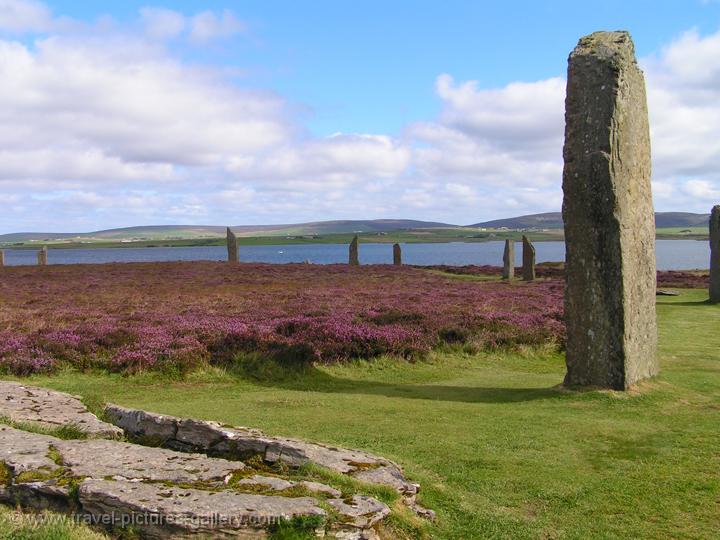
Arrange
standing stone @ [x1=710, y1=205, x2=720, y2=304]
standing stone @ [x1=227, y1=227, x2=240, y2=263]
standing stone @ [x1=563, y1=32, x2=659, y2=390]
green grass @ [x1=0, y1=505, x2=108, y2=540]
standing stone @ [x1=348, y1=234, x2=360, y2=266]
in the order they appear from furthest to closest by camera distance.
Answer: standing stone @ [x1=227, y1=227, x2=240, y2=263]
standing stone @ [x1=348, y1=234, x2=360, y2=266]
standing stone @ [x1=710, y1=205, x2=720, y2=304]
standing stone @ [x1=563, y1=32, x2=659, y2=390]
green grass @ [x1=0, y1=505, x2=108, y2=540]

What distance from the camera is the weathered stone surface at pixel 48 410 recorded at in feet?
23.3

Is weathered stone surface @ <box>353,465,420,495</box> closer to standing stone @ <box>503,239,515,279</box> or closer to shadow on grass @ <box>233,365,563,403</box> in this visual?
shadow on grass @ <box>233,365,563,403</box>

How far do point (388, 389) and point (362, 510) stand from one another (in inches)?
321

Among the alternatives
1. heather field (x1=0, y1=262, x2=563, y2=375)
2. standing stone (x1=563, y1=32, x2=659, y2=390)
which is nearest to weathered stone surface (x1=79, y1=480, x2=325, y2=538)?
standing stone (x1=563, y1=32, x2=659, y2=390)

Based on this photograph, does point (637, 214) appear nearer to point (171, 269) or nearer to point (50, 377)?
point (50, 377)

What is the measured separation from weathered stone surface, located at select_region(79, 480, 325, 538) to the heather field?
370 inches

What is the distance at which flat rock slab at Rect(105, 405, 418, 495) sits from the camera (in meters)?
6.19

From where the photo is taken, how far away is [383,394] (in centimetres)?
1258

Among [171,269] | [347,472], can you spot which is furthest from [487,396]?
[171,269]

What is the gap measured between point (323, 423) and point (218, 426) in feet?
10.7

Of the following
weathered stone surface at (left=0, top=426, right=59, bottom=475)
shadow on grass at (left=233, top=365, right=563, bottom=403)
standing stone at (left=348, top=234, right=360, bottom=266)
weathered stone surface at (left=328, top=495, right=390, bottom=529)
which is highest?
standing stone at (left=348, top=234, right=360, bottom=266)

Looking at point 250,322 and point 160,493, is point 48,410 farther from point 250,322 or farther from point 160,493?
point 250,322

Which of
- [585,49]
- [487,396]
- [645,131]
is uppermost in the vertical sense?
[585,49]

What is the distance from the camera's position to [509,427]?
9.54m
